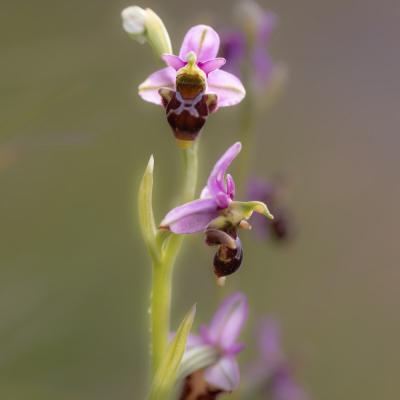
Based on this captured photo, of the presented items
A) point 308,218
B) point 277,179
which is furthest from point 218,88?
point 308,218

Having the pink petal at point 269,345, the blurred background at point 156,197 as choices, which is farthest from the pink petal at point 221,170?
the pink petal at point 269,345

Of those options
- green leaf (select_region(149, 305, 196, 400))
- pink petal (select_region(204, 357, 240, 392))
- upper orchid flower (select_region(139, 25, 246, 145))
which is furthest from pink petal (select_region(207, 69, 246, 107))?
pink petal (select_region(204, 357, 240, 392))

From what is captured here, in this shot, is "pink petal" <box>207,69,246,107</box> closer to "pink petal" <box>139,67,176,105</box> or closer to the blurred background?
"pink petal" <box>139,67,176,105</box>

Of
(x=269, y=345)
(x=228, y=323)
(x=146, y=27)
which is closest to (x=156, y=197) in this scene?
(x=269, y=345)

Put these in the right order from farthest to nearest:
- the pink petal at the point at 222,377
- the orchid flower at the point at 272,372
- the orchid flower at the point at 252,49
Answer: the orchid flower at the point at 272,372 → the orchid flower at the point at 252,49 → the pink petal at the point at 222,377

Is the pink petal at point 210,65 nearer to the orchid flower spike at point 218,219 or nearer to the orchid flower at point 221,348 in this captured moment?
the orchid flower spike at point 218,219

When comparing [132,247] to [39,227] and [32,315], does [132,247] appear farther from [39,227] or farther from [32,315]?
[32,315]
